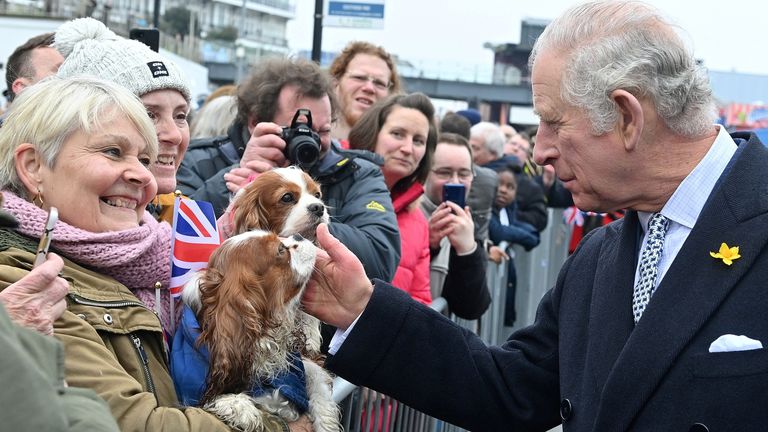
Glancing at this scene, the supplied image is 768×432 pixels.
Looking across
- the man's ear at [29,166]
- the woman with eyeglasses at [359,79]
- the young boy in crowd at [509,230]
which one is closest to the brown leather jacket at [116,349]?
the man's ear at [29,166]

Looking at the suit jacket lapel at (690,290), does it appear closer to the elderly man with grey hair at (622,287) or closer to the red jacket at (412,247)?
the elderly man with grey hair at (622,287)

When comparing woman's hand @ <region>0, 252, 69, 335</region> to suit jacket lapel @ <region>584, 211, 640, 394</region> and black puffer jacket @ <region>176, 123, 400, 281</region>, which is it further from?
black puffer jacket @ <region>176, 123, 400, 281</region>

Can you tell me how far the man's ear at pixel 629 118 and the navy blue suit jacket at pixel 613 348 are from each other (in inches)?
10.7

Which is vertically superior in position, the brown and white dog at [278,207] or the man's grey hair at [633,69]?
the man's grey hair at [633,69]

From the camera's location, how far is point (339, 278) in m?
3.27

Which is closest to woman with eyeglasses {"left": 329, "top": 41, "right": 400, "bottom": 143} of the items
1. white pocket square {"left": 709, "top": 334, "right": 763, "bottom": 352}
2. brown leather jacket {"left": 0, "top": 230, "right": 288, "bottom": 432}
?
brown leather jacket {"left": 0, "top": 230, "right": 288, "bottom": 432}

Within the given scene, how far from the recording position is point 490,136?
10531 mm

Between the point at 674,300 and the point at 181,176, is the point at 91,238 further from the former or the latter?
the point at 181,176

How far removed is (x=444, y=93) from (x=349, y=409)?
215ft

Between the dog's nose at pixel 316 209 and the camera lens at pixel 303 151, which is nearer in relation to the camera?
the dog's nose at pixel 316 209

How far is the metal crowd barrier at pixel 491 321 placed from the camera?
13.1 ft

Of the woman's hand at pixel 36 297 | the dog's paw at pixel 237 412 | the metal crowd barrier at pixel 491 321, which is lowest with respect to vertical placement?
the metal crowd barrier at pixel 491 321

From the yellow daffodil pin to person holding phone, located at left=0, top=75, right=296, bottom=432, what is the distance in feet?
4.45

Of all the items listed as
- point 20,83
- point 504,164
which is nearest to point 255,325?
point 20,83
